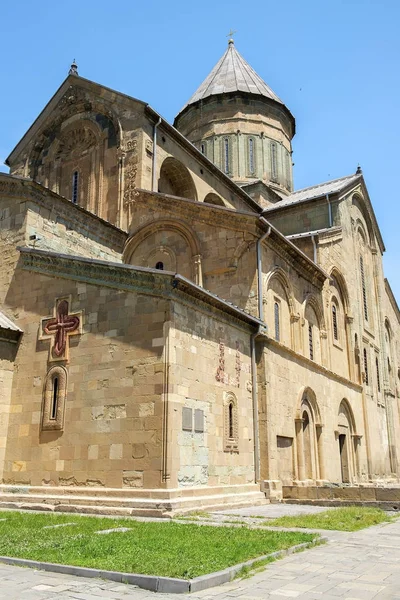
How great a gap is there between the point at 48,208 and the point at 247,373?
23.1 feet

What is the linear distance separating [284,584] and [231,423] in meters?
8.07

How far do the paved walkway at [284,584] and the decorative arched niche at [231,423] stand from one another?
630 centimetres

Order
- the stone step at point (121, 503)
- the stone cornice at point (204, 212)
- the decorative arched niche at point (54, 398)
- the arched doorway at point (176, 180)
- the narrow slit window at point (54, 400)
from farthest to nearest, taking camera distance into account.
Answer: the arched doorway at point (176, 180)
the stone cornice at point (204, 212)
the narrow slit window at point (54, 400)
the decorative arched niche at point (54, 398)
the stone step at point (121, 503)

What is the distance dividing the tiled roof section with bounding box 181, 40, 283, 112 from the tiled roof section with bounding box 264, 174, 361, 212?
22.9 ft

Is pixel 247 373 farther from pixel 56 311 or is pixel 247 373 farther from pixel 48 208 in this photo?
pixel 48 208

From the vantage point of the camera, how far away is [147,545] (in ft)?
23.0

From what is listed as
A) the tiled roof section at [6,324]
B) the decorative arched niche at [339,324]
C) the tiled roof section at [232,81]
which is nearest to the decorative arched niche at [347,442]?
the decorative arched niche at [339,324]

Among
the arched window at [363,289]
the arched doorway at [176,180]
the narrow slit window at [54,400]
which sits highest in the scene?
the arched doorway at [176,180]

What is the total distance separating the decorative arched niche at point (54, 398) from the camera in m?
12.6

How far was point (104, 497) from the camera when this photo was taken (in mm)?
11438

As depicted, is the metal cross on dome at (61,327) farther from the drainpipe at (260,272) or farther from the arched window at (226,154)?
the arched window at (226,154)

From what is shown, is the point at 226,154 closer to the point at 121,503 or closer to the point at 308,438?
the point at 308,438

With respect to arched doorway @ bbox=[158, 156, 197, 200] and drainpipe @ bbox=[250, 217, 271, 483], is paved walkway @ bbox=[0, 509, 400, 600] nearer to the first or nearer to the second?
drainpipe @ bbox=[250, 217, 271, 483]

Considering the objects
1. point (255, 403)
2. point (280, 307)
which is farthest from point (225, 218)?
point (255, 403)
